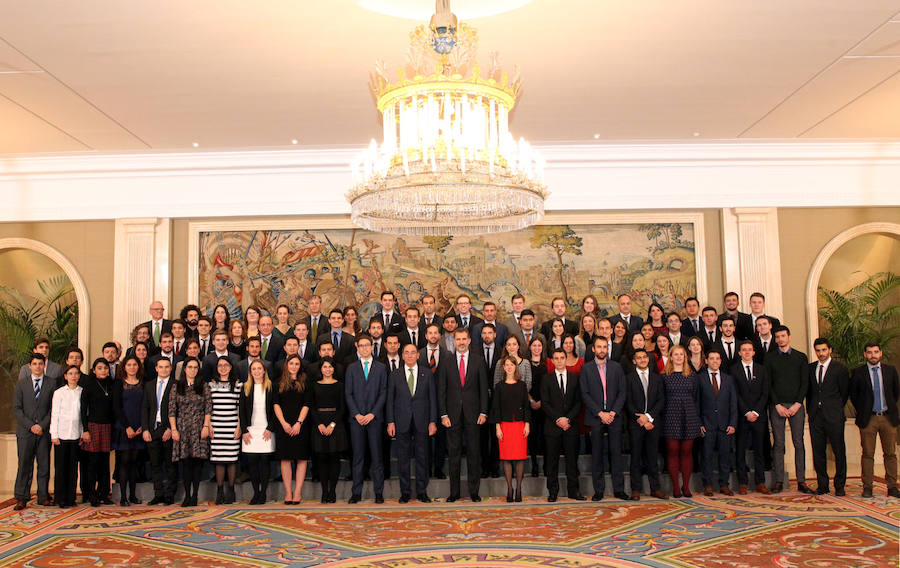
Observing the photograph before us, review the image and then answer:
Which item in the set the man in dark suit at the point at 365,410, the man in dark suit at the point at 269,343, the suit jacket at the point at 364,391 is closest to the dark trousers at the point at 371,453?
the man in dark suit at the point at 365,410

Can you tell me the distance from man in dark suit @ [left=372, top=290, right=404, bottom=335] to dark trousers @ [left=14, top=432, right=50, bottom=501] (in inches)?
159

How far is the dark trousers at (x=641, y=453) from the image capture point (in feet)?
28.1

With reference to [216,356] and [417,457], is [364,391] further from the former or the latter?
[216,356]

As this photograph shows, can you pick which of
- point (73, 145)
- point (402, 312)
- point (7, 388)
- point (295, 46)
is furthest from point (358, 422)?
point (7, 388)

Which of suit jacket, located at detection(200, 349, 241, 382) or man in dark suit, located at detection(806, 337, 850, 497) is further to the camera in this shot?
suit jacket, located at detection(200, 349, 241, 382)

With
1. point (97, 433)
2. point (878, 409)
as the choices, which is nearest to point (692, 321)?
point (878, 409)

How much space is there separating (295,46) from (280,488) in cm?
472

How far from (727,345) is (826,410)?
1300 mm

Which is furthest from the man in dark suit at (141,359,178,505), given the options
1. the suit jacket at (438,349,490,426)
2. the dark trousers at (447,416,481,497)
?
the dark trousers at (447,416,481,497)

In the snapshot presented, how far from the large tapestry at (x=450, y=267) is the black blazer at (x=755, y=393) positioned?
7.80 feet

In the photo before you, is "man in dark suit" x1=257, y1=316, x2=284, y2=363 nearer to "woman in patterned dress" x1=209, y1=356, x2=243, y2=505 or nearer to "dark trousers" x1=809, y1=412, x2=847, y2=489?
"woman in patterned dress" x1=209, y1=356, x2=243, y2=505

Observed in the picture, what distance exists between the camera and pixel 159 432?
8562mm

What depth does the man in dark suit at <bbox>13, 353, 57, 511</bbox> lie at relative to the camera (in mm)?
8750

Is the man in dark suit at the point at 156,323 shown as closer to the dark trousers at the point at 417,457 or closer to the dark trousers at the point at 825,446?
the dark trousers at the point at 417,457
